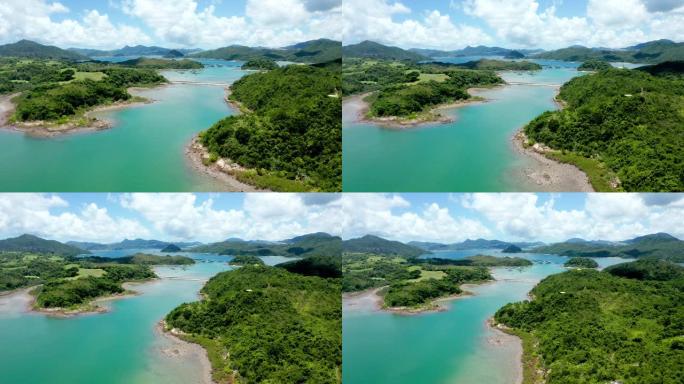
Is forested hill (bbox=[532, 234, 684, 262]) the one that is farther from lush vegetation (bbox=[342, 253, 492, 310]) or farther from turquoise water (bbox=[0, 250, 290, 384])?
turquoise water (bbox=[0, 250, 290, 384])

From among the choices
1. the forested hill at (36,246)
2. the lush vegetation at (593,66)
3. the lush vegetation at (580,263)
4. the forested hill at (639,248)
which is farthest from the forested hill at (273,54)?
the lush vegetation at (593,66)

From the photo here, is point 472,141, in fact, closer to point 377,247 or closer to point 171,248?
point 377,247

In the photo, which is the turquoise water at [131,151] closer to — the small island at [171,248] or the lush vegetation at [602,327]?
the small island at [171,248]

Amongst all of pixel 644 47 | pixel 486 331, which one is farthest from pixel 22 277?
pixel 644 47

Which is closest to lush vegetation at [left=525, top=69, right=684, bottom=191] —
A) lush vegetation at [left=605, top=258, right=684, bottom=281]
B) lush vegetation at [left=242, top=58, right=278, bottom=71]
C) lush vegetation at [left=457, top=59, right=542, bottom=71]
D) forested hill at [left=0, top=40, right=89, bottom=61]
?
lush vegetation at [left=457, top=59, right=542, bottom=71]

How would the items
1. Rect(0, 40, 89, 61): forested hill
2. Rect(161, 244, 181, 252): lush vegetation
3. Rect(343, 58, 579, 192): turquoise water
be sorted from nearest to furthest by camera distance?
1. Rect(343, 58, 579, 192): turquoise water
2. Rect(0, 40, 89, 61): forested hill
3. Rect(161, 244, 181, 252): lush vegetation
